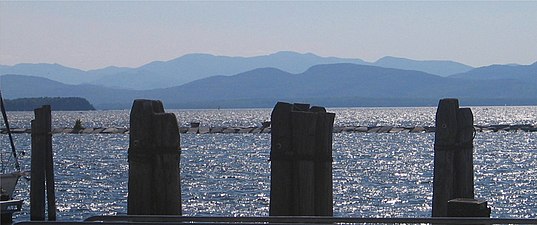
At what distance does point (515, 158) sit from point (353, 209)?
4076cm

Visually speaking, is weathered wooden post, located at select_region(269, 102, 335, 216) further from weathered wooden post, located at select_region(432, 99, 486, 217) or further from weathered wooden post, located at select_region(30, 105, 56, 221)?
weathered wooden post, located at select_region(30, 105, 56, 221)

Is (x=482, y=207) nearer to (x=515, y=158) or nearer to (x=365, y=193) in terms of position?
(x=365, y=193)

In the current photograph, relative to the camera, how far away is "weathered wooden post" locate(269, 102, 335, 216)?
9.53 metres

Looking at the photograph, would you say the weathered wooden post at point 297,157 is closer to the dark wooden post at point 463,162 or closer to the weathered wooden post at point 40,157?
the dark wooden post at point 463,162

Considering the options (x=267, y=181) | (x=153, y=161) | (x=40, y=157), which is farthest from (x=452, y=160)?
(x=267, y=181)

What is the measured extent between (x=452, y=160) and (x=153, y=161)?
4149 millimetres

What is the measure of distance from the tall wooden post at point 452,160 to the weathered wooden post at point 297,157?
252cm

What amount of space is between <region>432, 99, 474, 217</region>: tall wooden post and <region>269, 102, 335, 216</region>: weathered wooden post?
8.27 feet

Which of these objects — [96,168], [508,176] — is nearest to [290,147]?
[508,176]

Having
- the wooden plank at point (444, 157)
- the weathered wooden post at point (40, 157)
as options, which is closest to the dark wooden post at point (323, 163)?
the wooden plank at point (444, 157)

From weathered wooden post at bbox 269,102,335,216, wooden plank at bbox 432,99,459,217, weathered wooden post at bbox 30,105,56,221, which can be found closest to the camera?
weathered wooden post at bbox 269,102,335,216

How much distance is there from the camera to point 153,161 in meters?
9.09

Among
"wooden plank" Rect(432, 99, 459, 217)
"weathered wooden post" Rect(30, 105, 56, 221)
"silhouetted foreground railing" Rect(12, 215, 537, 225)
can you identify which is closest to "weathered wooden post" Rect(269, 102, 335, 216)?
"silhouetted foreground railing" Rect(12, 215, 537, 225)

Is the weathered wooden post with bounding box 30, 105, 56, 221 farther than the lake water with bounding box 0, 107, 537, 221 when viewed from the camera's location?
No
